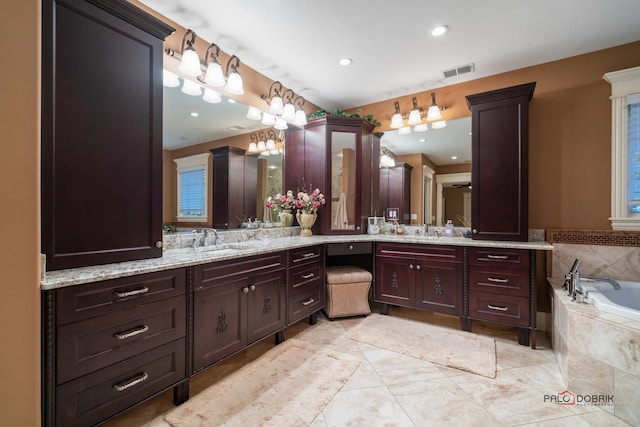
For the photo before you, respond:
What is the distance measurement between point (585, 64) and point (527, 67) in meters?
0.45

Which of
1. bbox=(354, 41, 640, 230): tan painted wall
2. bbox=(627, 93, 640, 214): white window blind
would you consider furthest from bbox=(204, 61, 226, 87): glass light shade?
bbox=(627, 93, 640, 214): white window blind

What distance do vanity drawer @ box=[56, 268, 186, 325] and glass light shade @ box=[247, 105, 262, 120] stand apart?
6.13ft

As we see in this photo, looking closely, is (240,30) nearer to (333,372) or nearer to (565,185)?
(333,372)

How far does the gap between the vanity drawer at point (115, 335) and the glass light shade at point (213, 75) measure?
69.4 inches

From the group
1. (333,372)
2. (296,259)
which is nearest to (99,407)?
(333,372)

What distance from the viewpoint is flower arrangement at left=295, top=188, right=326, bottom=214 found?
3.27 metres

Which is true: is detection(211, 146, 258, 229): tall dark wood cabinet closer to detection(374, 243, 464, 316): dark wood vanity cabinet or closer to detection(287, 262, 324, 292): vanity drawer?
detection(287, 262, 324, 292): vanity drawer

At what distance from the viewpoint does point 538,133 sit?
2.81 metres

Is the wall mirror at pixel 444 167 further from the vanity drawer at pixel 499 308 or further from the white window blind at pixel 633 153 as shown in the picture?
the white window blind at pixel 633 153

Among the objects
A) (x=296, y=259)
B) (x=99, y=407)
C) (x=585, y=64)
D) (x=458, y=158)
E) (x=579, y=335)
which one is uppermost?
(x=585, y=64)

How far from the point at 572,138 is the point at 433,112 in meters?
1.34

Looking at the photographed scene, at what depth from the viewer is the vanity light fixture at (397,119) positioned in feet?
11.4

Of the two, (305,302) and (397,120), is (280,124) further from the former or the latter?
(305,302)

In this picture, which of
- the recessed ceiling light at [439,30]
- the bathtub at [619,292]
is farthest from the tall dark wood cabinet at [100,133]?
the bathtub at [619,292]
